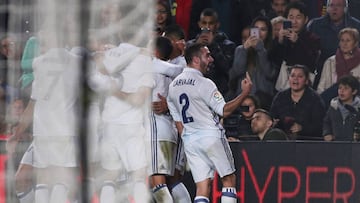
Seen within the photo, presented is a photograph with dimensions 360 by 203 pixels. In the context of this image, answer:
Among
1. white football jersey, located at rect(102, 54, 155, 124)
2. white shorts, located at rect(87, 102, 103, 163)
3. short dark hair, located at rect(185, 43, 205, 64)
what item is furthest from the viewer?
short dark hair, located at rect(185, 43, 205, 64)

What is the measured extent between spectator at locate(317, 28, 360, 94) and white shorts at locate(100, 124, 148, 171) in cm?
667

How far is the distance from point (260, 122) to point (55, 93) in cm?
718

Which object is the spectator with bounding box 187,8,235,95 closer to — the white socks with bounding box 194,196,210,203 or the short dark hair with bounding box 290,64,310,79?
the short dark hair with bounding box 290,64,310,79

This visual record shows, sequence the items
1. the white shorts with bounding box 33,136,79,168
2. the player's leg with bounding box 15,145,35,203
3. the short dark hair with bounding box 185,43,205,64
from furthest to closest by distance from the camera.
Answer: the short dark hair with bounding box 185,43,205,64, the player's leg with bounding box 15,145,35,203, the white shorts with bounding box 33,136,79,168

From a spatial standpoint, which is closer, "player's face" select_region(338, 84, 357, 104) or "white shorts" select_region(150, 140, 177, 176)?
"player's face" select_region(338, 84, 357, 104)

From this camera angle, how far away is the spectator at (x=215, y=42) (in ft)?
34.8

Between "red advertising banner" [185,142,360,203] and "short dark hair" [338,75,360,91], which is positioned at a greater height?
"short dark hair" [338,75,360,91]

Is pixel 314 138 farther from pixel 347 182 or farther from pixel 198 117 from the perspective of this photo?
pixel 198 117

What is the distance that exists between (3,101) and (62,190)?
377 millimetres

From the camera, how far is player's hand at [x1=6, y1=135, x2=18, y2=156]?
11.4ft

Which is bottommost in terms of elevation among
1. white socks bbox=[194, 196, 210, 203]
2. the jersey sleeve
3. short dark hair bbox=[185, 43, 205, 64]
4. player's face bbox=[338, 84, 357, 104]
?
white socks bbox=[194, 196, 210, 203]

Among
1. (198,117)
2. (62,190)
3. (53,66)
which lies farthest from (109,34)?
(198,117)

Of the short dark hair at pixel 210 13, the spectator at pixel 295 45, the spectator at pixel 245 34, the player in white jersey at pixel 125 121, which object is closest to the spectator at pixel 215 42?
the short dark hair at pixel 210 13

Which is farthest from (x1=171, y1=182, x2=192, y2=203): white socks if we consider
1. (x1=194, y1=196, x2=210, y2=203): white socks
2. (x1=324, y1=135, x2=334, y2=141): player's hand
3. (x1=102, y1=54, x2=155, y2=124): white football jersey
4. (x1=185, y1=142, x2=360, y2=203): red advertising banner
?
(x1=102, y1=54, x2=155, y2=124): white football jersey
